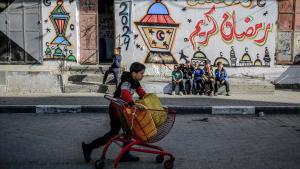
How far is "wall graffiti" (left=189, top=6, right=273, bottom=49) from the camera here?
51.9ft

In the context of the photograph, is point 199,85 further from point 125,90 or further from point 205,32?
point 125,90

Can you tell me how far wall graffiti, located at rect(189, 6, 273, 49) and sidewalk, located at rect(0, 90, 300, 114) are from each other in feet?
8.26

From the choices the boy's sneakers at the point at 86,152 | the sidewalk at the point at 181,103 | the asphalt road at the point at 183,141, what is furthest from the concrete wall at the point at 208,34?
the boy's sneakers at the point at 86,152

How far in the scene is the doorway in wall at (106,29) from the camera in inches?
683

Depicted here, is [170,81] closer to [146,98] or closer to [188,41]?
[188,41]

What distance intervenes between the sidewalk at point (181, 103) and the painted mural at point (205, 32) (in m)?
2.24

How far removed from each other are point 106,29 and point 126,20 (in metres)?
1.76

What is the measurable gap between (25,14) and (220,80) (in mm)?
7324

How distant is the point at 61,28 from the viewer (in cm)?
1616

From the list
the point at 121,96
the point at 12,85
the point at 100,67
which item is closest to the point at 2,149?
the point at 121,96

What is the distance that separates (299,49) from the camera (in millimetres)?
15914

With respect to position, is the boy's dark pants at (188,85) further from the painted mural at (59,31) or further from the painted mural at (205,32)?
the painted mural at (59,31)

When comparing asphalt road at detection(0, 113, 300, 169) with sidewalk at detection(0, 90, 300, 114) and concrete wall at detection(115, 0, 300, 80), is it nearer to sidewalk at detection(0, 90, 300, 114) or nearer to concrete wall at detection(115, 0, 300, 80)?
sidewalk at detection(0, 90, 300, 114)

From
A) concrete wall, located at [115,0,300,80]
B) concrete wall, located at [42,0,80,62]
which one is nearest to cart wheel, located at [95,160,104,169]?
concrete wall, located at [115,0,300,80]
